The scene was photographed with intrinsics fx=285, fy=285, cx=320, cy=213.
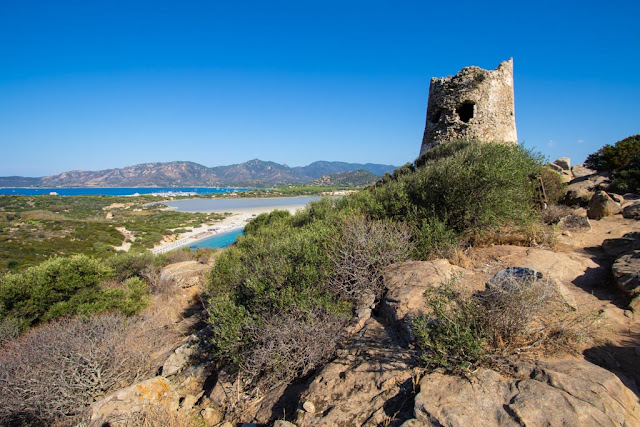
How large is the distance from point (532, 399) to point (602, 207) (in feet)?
34.1

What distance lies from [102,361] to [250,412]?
322 centimetres

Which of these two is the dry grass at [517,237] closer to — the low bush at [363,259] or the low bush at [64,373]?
the low bush at [363,259]

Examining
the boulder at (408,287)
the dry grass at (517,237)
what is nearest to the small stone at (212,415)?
the boulder at (408,287)

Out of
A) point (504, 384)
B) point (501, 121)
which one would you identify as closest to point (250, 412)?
point (504, 384)

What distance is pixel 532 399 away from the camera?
2.44m

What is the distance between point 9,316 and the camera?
875 centimetres

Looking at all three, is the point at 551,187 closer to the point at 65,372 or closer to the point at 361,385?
the point at 361,385

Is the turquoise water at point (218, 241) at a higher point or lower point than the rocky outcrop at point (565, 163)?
lower

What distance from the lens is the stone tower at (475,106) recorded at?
1251 centimetres

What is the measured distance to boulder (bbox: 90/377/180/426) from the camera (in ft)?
12.2

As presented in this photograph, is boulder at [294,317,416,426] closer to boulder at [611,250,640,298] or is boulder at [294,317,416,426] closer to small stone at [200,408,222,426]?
small stone at [200,408,222,426]

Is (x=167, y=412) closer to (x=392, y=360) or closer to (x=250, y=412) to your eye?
(x=250, y=412)

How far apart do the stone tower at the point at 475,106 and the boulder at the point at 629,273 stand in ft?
26.5

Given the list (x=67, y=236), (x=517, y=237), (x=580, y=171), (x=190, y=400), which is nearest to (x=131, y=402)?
(x=190, y=400)
